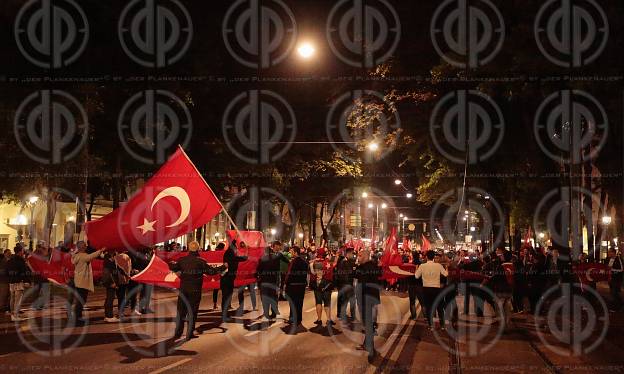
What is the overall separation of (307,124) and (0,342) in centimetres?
2386

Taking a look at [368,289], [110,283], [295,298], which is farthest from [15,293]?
[368,289]

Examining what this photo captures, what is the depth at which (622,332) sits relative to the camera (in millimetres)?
15922

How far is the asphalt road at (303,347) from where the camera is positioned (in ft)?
35.0

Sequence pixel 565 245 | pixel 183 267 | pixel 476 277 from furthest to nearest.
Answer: pixel 565 245 → pixel 476 277 → pixel 183 267

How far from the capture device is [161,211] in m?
12.7

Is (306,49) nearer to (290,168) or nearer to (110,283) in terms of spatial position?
(110,283)

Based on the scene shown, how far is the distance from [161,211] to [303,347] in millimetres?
3306

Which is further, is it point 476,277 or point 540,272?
point 540,272

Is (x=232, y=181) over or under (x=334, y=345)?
over

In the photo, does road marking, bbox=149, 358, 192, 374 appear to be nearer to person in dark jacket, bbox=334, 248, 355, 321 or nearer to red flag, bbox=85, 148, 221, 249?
red flag, bbox=85, 148, 221, 249

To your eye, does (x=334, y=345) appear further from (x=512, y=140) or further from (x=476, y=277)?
(x=512, y=140)

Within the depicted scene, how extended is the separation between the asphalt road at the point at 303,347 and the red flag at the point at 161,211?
180cm

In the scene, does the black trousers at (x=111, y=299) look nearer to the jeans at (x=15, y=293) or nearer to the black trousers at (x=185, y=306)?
the jeans at (x=15, y=293)

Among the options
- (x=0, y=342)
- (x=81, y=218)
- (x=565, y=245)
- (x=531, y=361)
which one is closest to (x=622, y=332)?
(x=531, y=361)
